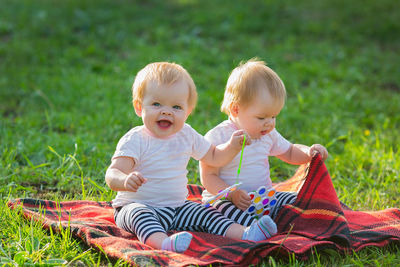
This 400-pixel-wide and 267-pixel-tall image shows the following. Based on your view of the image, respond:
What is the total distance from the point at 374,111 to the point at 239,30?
3.08 m

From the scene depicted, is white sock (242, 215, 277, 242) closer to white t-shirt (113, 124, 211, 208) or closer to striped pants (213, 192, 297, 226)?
striped pants (213, 192, 297, 226)

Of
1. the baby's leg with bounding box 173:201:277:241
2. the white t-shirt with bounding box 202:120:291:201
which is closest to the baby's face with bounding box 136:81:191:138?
the white t-shirt with bounding box 202:120:291:201

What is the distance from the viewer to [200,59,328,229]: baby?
9.01 feet

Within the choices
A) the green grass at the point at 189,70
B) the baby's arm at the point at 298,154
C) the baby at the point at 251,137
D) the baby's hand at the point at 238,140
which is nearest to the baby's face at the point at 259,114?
the baby at the point at 251,137

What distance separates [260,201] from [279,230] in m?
0.19

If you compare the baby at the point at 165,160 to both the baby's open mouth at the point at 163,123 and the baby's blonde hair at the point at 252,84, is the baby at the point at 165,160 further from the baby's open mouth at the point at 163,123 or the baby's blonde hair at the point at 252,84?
the baby's blonde hair at the point at 252,84

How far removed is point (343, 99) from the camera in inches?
215

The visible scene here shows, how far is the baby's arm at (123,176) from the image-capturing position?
2.36m

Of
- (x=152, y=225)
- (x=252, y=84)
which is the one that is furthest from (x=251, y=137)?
(x=152, y=225)

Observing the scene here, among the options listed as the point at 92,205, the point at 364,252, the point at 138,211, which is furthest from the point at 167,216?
the point at 364,252

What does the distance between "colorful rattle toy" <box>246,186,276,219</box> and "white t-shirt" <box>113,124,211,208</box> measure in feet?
→ 1.26

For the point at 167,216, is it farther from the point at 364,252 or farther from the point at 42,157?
the point at 42,157

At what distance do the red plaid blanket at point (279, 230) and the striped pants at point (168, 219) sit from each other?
0.20ft

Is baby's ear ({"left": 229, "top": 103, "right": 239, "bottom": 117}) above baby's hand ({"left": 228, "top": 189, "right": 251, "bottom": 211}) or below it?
above
